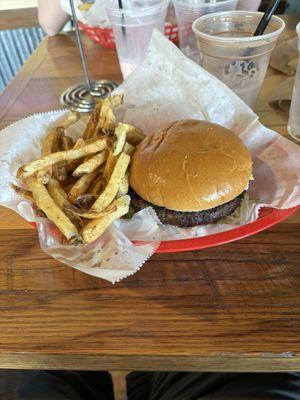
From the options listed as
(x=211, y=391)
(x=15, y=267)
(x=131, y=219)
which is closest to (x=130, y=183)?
(x=131, y=219)

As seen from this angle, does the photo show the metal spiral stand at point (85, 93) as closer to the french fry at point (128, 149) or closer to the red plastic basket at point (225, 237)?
the french fry at point (128, 149)

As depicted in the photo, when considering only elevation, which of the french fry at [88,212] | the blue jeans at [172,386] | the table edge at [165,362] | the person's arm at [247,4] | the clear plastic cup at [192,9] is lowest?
the blue jeans at [172,386]

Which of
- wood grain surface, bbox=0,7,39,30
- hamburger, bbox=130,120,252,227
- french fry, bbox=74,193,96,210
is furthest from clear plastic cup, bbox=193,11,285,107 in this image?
wood grain surface, bbox=0,7,39,30

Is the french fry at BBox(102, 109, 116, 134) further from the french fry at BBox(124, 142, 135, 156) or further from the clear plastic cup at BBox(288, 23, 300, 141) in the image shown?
the clear plastic cup at BBox(288, 23, 300, 141)

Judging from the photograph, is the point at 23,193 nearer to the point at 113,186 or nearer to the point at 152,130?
the point at 113,186

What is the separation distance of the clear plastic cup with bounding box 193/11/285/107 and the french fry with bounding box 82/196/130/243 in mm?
584

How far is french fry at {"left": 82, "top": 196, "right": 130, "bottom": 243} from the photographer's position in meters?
0.73

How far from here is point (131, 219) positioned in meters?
0.83

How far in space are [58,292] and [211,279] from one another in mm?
293

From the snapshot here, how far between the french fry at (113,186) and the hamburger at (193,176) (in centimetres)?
5

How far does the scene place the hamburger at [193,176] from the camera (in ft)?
2.56

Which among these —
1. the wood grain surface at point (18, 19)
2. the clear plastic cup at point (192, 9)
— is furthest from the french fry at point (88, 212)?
the wood grain surface at point (18, 19)

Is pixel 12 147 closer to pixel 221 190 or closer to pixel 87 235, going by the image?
pixel 87 235

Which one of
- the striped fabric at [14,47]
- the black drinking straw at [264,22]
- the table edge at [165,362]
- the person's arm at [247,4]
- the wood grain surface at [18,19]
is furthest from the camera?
the striped fabric at [14,47]
